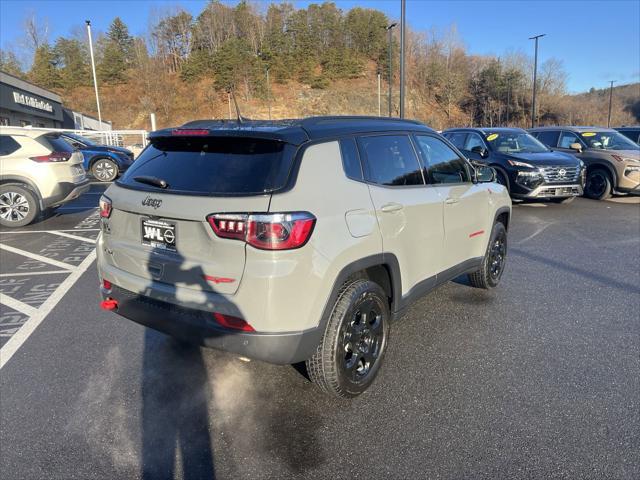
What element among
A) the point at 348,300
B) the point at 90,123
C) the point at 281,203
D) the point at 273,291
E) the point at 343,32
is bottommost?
the point at 348,300

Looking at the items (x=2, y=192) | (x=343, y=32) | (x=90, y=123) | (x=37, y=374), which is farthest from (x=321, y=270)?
(x=343, y=32)

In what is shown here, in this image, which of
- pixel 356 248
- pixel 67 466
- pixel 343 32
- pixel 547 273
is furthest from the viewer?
pixel 343 32

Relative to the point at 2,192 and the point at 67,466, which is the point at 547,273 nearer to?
the point at 67,466

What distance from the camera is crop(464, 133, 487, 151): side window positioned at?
11.0 metres

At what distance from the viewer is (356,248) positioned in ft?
8.97

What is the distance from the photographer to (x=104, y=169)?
16.0 m

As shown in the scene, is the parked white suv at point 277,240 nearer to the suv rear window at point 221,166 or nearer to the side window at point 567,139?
the suv rear window at point 221,166

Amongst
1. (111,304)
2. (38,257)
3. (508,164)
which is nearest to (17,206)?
(38,257)

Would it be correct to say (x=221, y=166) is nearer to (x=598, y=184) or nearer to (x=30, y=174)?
(x=30, y=174)

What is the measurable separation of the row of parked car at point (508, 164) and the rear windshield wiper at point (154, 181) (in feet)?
21.5

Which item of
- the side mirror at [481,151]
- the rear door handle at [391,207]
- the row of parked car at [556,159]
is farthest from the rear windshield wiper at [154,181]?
the side mirror at [481,151]

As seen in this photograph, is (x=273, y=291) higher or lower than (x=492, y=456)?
higher

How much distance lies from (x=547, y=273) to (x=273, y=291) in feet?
14.5

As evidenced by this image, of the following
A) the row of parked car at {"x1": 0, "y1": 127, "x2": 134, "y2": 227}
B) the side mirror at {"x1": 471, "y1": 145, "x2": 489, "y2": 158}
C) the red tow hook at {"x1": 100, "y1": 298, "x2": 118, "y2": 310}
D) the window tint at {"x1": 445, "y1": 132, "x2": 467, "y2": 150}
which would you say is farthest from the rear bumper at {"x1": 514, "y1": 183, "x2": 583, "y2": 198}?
the row of parked car at {"x1": 0, "y1": 127, "x2": 134, "y2": 227}
